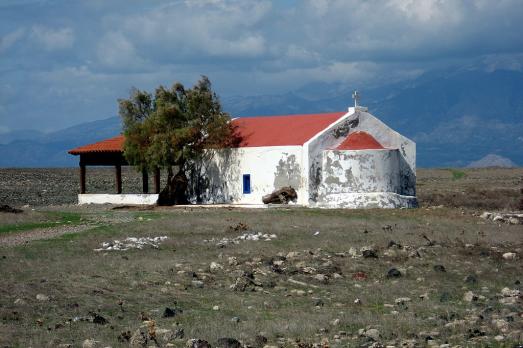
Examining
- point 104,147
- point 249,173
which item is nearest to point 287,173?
point 249,173

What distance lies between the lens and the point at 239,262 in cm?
2381

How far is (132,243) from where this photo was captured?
26.8 m

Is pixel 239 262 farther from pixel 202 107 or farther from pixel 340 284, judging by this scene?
pixel 202 107

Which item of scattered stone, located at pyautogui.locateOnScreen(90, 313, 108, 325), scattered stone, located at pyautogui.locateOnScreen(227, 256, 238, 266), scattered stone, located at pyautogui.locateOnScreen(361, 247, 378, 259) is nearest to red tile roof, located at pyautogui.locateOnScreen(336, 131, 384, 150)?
scattered stone, located at pyautogui.locateOnScreen(361, 247, 378, 259)

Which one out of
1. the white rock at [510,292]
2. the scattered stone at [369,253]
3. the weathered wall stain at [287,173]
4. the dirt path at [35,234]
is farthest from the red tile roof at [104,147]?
the white rock at [510,292]

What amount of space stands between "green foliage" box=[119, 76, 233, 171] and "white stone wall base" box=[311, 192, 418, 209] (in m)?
7.35

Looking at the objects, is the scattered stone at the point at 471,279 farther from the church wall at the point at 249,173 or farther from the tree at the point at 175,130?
the tree at the point at 175,130

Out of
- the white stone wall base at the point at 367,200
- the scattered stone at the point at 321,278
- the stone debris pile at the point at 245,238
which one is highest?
the white stone wall base at the point at 367,200

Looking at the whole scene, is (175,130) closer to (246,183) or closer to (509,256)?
(246,183)

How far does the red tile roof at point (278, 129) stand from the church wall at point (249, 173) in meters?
0.52

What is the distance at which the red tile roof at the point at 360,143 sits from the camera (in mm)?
41094

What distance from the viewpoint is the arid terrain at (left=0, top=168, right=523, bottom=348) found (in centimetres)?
1595

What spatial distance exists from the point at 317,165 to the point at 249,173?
3.91 metres

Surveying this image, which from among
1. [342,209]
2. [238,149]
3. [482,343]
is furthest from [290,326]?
[238,149]
